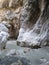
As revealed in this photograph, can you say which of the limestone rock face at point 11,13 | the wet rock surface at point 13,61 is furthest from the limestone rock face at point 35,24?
the limestone rock face at point 11,13

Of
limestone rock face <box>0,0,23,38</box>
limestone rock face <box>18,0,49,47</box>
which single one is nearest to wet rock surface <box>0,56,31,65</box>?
limestone rock face <box>18,0,49,47</box>

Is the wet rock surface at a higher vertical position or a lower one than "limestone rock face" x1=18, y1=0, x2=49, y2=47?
lower

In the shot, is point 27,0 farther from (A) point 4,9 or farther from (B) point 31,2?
(A) point 4,9

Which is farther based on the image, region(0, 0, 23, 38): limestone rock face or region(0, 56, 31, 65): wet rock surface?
region(0, 0, 23, 38): limestone rock face

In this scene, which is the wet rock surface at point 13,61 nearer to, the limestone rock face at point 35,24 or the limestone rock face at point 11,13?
the limestone rock face at point 35,24

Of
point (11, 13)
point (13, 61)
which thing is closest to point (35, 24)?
point (13, 61)

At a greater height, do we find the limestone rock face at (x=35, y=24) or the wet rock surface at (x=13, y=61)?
the limestone rock face at (x=35, y=24)

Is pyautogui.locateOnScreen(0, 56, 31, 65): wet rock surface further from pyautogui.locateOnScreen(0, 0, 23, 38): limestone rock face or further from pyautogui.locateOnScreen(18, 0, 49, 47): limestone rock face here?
pyautogui.locateOnScreen(0, 0, 23, 38): limestone rock face

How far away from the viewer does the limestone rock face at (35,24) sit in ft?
19.7

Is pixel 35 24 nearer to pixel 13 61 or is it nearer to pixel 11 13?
pixel 13 61

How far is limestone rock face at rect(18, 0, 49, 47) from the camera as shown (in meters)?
6.02

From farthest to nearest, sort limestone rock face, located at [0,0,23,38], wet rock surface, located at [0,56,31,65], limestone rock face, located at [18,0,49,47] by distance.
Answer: limestone rock face, located at [0,0,23,38], limestone rock face, located at [18,0,49,47], wet rock surface, located at [0,56,31,65]

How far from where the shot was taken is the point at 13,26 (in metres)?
10.1

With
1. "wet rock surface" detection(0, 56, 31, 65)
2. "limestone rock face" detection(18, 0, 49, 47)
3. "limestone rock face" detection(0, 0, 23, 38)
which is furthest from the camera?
"limestone rock face" detection(0, 0, 23, 38)
